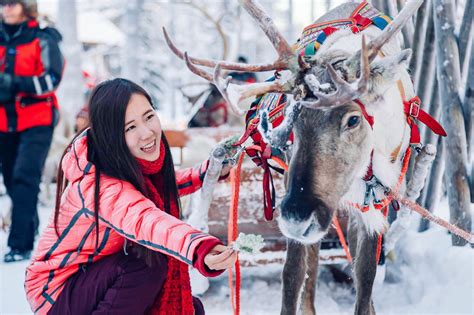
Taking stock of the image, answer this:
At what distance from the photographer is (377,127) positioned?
2.39 metres

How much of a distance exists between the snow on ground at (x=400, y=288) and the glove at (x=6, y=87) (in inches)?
47.7

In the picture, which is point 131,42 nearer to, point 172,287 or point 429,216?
point 172,287

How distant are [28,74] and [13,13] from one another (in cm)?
46

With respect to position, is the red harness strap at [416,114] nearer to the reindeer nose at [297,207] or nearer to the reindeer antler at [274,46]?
the reindeer antler at [274,46]

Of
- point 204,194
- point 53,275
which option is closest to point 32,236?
point 204,194

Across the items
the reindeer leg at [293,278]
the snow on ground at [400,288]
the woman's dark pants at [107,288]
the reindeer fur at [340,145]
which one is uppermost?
the reindeer fur at [340,145]

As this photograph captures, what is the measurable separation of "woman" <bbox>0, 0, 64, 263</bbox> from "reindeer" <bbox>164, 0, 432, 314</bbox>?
2.26m

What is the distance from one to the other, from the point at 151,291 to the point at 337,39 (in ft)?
4.61

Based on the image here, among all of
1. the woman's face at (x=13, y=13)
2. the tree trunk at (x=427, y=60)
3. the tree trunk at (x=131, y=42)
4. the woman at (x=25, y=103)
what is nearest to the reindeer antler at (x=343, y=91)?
the tree trunk at (x=427, y=60)

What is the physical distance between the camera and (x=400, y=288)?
3.66 meters

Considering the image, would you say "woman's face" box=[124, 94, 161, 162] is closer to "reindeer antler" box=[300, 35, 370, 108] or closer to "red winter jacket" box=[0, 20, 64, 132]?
"reindeer antler" box=[300, 35, 370, 108]

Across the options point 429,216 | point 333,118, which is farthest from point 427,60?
point 333,118

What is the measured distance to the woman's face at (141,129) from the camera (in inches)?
88.4

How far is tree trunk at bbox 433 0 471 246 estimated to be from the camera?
11.6ft
